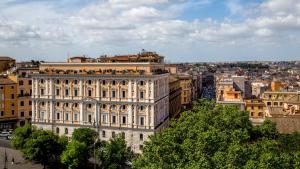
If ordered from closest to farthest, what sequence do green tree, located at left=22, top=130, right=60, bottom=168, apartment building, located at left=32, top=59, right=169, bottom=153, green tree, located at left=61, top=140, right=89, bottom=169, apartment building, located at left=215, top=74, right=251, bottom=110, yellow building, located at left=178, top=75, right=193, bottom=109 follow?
green tree, located at left=61, top=140, right=89, bottom=169, green tree, located at left=22, top=130, right=60, bottom=168, apartment building, located at left=32, top=59, right=169, bottom=153, apartment building, located at left=215, top=74, right=251, bottom=110, yellow building, located at left=178, top=75, right=193, bottom=109

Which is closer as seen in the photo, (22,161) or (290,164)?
(290,164)

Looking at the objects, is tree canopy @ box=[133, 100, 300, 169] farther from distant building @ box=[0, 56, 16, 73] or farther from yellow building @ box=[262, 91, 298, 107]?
distant building @ box=[0, 56, 16, 73]

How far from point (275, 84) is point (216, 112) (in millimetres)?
71839

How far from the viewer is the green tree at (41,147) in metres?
51.4

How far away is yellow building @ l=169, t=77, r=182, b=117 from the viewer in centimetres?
8256

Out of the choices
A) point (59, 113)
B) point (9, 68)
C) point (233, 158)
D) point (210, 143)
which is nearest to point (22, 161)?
point (59, 113)

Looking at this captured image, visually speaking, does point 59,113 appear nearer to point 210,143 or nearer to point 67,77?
point 67,77

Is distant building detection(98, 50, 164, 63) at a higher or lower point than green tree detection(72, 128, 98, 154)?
higher

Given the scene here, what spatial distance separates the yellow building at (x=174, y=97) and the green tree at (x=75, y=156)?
33.9 m

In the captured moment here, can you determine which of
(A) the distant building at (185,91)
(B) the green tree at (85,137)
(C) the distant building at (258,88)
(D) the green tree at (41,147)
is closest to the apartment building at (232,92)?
(A) the distant building at (185,91)

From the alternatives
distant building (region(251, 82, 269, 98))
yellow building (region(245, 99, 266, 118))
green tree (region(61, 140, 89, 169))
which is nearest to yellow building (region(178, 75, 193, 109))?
yellow building (region(245, 99, 266, 118))

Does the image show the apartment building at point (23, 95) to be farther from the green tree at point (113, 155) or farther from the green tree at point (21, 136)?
the green tree at point (113, 155)

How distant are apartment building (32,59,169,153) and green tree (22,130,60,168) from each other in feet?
38.8

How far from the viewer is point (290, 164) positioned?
2903cm
